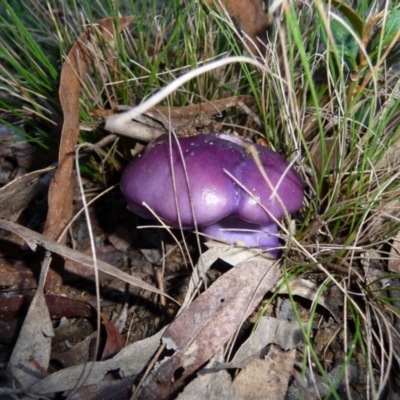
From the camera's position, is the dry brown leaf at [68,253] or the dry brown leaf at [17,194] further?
the dry brown leaf at [17,194]

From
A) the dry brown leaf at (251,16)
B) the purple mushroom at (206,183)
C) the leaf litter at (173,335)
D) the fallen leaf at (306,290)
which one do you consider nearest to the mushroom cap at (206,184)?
the purple mushroom at (206,183)

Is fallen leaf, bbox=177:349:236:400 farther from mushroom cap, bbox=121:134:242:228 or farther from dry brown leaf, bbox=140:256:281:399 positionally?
mushroom cap, bbox=121:134:242:228

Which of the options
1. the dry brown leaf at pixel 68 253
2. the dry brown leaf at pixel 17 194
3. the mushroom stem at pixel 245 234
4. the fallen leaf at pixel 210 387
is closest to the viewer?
the fallen leaf at pixel 210 387

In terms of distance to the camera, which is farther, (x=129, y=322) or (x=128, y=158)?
(x=128, y=158)

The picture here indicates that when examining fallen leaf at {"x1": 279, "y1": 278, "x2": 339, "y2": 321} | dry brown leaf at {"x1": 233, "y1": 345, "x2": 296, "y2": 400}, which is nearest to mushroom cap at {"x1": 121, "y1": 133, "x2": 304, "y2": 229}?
fallen leaf at {"x1": 279, "y1": 278, "x2": 339, "y2": 321}

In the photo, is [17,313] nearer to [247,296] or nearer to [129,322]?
[129,322]

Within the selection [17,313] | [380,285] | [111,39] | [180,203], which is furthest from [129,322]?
[111,39]

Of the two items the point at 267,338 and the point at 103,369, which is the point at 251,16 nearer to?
the point at 267,338

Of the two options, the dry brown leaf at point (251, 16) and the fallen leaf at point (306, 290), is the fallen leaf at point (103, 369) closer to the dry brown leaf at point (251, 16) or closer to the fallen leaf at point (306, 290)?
the fallen leaf at point (306, 290)
